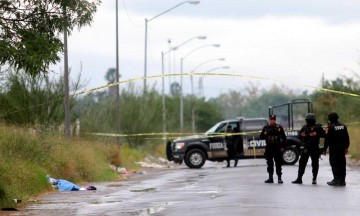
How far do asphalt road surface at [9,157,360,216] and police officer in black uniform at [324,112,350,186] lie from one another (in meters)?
0.36

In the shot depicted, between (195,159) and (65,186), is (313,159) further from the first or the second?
(195,159)

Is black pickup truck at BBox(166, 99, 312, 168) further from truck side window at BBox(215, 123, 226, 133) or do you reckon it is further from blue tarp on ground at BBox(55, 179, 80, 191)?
blue tarp on ground at BBox(55, 179, 80, 191)

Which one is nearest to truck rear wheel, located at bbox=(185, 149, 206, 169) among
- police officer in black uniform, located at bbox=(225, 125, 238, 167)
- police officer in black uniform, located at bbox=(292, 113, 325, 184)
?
police officer in black uniform, located at bbox=(225, 125, 238, 167)

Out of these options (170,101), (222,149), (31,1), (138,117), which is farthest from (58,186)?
(170,101)

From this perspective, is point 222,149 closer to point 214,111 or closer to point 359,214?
point 359,214

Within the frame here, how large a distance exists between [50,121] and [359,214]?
861 inches

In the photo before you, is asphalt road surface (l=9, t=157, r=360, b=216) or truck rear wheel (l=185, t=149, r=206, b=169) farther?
truck rear wheel (l=185, t=149, r=206, b=169)

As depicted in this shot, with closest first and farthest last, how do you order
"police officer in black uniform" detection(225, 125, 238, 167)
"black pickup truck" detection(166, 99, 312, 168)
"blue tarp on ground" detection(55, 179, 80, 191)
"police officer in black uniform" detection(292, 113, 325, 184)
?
"police officer in black uniform" detection(292, 113, 325, 184) < "blue tarp on ground" detection(55, 179, 80, 191) < "black pickup truck" detection(166, 99, 312, 168) < "police officer in black uniform" detection(225, 125, 238, 167)

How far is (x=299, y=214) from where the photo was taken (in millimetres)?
14188

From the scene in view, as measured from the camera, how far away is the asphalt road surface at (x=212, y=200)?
49.5ft

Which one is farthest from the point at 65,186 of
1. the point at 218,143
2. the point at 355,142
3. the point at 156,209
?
the point at 355,142

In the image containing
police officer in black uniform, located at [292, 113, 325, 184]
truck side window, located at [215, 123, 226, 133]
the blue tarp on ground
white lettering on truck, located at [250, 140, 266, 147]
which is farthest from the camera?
truck side window, located at [215, 123, 226, 133]

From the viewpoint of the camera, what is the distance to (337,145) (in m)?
21.2

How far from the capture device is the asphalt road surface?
15094 mm
